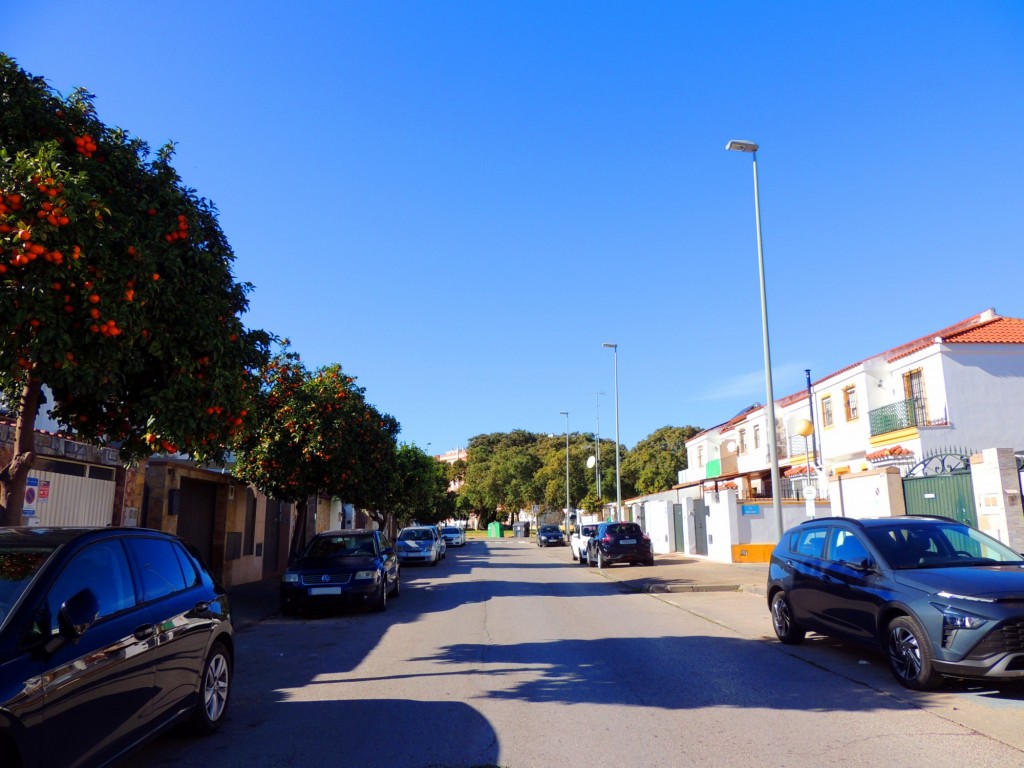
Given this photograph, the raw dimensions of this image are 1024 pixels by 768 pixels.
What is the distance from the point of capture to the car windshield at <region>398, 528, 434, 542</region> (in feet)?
98.8

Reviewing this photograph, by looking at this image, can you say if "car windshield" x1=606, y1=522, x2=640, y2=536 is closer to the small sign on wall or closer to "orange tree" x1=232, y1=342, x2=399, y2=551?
"orange tree" x1=232, y1=342, x2=399, y2=551

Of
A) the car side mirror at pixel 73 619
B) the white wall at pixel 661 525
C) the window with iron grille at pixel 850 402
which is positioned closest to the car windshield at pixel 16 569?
the car side mirror at pixel 73 619

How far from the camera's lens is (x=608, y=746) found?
529 cm

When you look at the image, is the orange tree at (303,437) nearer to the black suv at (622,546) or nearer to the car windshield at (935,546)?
the black suv at (622,546)

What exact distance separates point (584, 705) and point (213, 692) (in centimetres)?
304

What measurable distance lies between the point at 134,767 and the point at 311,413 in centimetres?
1211

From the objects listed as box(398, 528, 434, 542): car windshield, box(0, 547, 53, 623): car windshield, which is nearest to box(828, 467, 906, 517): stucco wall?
box(398, 528, 434, 542): car windshield

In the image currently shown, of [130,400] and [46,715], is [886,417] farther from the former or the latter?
[46,715]

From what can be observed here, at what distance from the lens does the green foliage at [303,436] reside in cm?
1661

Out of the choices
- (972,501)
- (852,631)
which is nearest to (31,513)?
(852,631)

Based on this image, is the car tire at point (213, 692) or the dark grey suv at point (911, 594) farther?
the dark grey suv at point (911, 594)

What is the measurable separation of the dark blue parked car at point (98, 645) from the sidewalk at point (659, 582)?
24.1 ft

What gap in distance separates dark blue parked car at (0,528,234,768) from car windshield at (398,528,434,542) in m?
24.5

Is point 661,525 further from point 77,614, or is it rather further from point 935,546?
point 77,614
